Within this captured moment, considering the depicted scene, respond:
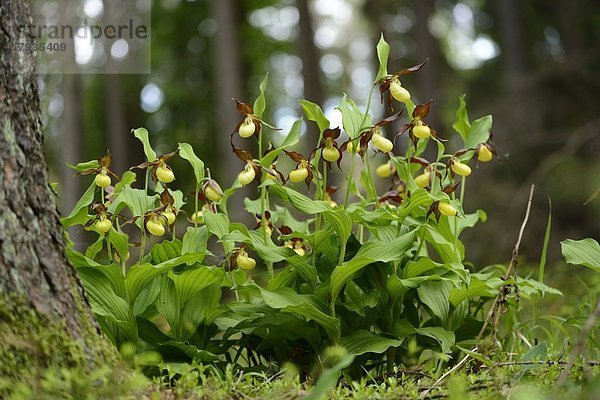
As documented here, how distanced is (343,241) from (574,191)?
16.3 ft

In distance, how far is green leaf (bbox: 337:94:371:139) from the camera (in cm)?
210

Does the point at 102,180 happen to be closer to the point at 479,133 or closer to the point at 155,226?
the point at 155,226

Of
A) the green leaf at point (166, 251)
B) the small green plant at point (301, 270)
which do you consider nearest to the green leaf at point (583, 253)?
the small green plant at point (301, 270)

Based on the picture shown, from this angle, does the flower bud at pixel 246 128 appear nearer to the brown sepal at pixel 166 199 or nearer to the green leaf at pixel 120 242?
the brown sepal at pixel 166 199

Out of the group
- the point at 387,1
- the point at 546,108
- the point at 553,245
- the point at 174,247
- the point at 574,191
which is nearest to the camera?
the point at 174,247

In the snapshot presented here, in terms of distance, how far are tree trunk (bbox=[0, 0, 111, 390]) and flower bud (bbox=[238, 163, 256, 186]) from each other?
0.61 meters

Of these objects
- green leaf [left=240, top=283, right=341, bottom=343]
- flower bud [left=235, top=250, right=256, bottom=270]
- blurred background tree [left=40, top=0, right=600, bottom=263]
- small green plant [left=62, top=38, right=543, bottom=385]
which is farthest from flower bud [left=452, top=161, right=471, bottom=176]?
blurred background tree [left=40, top=0, right=600, bottom=263]

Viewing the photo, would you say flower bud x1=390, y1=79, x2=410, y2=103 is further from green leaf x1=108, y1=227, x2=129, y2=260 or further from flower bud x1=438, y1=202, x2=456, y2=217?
green leaf x1=108, y1=227, x2=129, y2=260

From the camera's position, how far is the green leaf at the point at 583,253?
2104 mm

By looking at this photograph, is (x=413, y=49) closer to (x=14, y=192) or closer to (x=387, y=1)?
(x=387, y=1)

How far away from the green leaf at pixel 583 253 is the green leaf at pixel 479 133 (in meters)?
0.49

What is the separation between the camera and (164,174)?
219cm

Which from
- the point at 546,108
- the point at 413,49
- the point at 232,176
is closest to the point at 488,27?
the point at 413,49

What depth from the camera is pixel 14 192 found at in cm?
156
